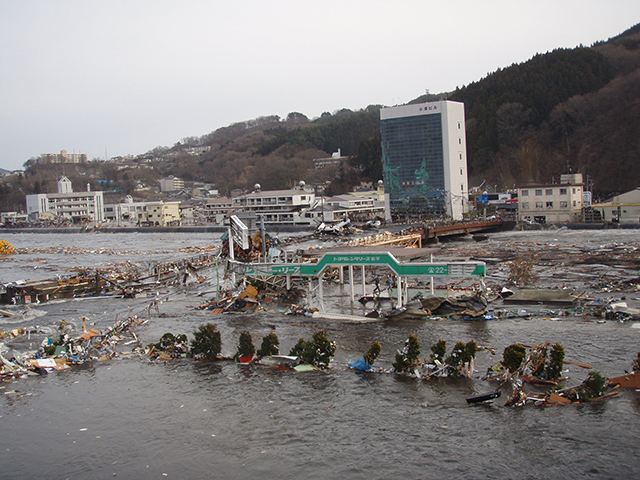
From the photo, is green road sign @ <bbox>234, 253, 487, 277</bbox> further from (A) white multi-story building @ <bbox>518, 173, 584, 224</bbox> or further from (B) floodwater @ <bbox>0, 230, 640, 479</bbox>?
(A) white multi-story building @ <bbox>518, 173, 584, 224</bbox>

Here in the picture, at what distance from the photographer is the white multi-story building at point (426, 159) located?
2894 inches

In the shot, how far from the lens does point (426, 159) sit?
75500mm

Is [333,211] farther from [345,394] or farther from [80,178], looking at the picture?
[80,178]

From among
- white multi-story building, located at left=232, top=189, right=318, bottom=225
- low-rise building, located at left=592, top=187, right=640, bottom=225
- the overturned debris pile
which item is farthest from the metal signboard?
white multi-story building, located at left=232, top=189, right=318, bottom=225

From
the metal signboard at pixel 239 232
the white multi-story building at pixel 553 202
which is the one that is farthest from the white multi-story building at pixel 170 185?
the metal signboard at pixel 239 232

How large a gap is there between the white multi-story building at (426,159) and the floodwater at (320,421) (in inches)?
2250

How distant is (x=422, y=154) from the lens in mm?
75562

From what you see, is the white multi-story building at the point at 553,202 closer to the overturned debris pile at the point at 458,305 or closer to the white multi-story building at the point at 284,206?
the white multi-story building at the point at 284,206

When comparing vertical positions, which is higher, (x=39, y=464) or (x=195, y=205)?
(x=195, y=205)

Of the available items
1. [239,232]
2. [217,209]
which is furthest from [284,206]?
[239,232]

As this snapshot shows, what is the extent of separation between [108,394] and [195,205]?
116400 millimetres

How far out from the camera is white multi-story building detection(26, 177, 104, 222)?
399 ft

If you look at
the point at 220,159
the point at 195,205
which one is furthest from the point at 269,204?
the point at 220,159

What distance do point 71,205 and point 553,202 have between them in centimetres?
10636
